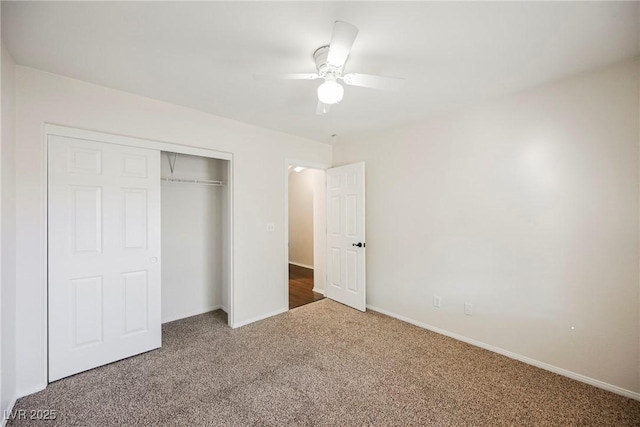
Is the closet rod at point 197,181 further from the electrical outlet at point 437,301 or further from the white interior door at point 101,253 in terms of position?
the electrical outlet at point 437,301

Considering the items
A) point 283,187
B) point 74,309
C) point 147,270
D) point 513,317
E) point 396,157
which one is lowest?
point 513,317

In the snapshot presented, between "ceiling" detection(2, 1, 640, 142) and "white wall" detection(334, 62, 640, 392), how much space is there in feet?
1.07

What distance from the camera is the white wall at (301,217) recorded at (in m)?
6.38

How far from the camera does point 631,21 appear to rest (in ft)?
5.01

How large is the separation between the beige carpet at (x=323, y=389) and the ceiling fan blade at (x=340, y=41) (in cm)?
228

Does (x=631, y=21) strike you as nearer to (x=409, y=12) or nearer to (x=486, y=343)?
(x=409, y=12)

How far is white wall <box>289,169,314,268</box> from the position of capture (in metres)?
6.38

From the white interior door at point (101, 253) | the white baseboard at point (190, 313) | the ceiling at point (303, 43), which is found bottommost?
the white baseboard at point (190, 313)

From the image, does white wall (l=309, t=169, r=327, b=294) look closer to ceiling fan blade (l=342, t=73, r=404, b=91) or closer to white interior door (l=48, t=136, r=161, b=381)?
white interior door (l=48, t=136, r=161, b=381)

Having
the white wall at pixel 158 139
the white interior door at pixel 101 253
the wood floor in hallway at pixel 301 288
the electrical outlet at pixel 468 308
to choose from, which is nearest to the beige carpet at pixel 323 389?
the white interior door at pixel 101 253

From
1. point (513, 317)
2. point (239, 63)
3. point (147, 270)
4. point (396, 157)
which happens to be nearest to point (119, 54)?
point (239, 63)

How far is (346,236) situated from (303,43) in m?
2.58

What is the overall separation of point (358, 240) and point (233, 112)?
7.27ft

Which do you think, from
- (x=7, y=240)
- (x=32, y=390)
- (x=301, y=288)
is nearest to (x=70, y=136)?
(x=7, y=240)
